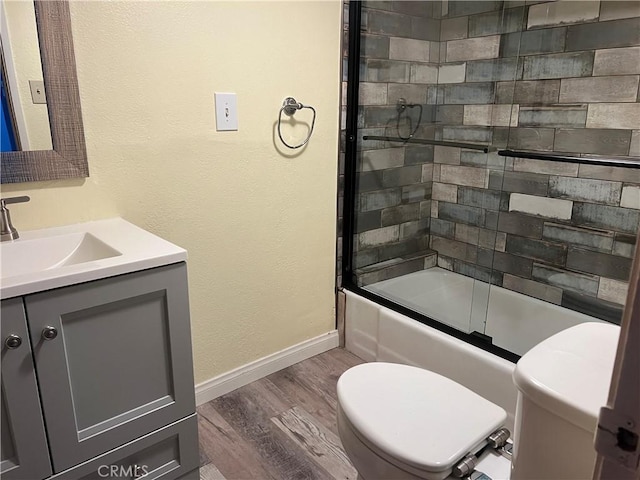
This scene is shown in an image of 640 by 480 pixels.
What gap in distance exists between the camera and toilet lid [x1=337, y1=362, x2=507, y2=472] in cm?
115

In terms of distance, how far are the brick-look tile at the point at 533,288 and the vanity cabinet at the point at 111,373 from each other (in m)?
1.78

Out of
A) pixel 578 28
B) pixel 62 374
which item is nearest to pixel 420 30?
pixel 578 28

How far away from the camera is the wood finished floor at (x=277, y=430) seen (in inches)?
65.6

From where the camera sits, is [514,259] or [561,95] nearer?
[561,95]

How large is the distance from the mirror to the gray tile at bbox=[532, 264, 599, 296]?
2210 mm

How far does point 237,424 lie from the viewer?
190 cm

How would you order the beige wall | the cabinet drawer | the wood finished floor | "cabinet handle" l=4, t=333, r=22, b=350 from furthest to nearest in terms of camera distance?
the wood finished floor < the beige wall < the cabinet drawer < "cabinet handle" l=4, t=333, r=22, b=350

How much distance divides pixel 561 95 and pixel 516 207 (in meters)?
0.57

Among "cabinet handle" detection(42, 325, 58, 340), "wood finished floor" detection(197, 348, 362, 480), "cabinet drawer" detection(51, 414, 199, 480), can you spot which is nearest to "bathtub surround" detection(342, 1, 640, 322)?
"wood finished floor" detection(197, 348, 362, 480)

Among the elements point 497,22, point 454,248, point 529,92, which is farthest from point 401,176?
point 497,22

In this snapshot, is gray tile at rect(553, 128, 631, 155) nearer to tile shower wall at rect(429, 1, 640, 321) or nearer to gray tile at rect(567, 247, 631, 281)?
tile shower wall at rect(429, 1, 640, 321)

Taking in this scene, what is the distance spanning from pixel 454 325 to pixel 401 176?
0.90m

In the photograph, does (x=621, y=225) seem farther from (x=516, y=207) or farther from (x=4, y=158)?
(x=4, y=158)

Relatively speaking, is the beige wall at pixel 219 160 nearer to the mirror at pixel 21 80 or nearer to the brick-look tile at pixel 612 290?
the mirror at pixel 21 80
